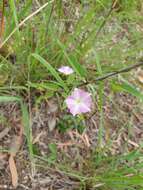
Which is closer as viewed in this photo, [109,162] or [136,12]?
[109,162]

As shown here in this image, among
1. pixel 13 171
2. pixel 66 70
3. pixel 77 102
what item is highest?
pixel 66 70

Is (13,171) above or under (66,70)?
under

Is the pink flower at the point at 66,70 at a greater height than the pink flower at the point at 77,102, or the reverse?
the pink flower at the point at 66,70

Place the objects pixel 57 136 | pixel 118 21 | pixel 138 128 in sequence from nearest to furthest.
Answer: pixel 57 136 < pixel 138 128 < pixel 118 21

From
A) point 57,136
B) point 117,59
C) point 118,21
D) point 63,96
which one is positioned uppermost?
point 118,21

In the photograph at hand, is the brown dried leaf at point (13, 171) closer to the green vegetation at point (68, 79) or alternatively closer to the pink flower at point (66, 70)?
the green vegetation at point (68, 79)

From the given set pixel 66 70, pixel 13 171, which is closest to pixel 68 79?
pixel 66 70

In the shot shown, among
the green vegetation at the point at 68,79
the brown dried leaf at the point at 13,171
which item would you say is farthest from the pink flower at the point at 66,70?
the brown dried leaf at the point at 13,171

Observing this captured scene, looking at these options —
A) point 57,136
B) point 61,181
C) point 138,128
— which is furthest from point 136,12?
point 61,181

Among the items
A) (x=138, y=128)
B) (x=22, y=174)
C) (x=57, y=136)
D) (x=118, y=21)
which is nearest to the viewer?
(x=22, y=174)

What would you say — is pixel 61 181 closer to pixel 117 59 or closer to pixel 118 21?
pixel 117 59

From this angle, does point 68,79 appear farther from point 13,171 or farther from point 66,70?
point 13,171
